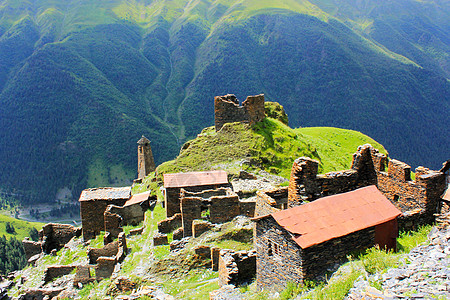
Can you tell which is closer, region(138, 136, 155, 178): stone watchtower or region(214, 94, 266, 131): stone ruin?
region(214, 94, 266, 131): stone ruin

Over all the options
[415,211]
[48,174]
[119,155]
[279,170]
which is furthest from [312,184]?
[48,174]

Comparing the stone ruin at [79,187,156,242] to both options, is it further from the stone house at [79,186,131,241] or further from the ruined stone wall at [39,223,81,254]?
the ruined stone wall at [39,223,81,254]

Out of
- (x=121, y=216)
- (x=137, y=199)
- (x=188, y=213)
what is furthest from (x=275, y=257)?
(x=121, y=216)

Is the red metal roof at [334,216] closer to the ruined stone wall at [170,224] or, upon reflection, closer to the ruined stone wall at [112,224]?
the ruined stone wall at [170,224]

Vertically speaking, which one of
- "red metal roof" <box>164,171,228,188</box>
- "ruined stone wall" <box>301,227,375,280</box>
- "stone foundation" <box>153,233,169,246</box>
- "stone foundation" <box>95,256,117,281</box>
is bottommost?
"stone foundation" <box>95,256,117,281</box>

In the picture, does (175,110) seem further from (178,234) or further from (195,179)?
(178,234)

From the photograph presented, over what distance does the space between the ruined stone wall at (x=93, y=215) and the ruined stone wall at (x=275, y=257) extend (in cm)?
2033

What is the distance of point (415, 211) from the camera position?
12.3 metres

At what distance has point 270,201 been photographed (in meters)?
13.2

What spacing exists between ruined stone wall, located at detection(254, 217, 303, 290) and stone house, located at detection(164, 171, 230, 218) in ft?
39.8

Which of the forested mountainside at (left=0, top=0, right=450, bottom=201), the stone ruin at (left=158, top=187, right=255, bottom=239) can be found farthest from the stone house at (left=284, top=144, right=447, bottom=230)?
the forested mountainside at (left=0, top=0, right=450, bottom=201)

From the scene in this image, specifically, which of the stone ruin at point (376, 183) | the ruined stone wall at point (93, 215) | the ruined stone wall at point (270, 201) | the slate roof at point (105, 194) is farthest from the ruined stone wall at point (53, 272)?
the stone ruin at point (376, 183)

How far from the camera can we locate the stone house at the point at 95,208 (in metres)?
29.5

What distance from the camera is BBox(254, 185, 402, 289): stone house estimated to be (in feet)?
33.0
